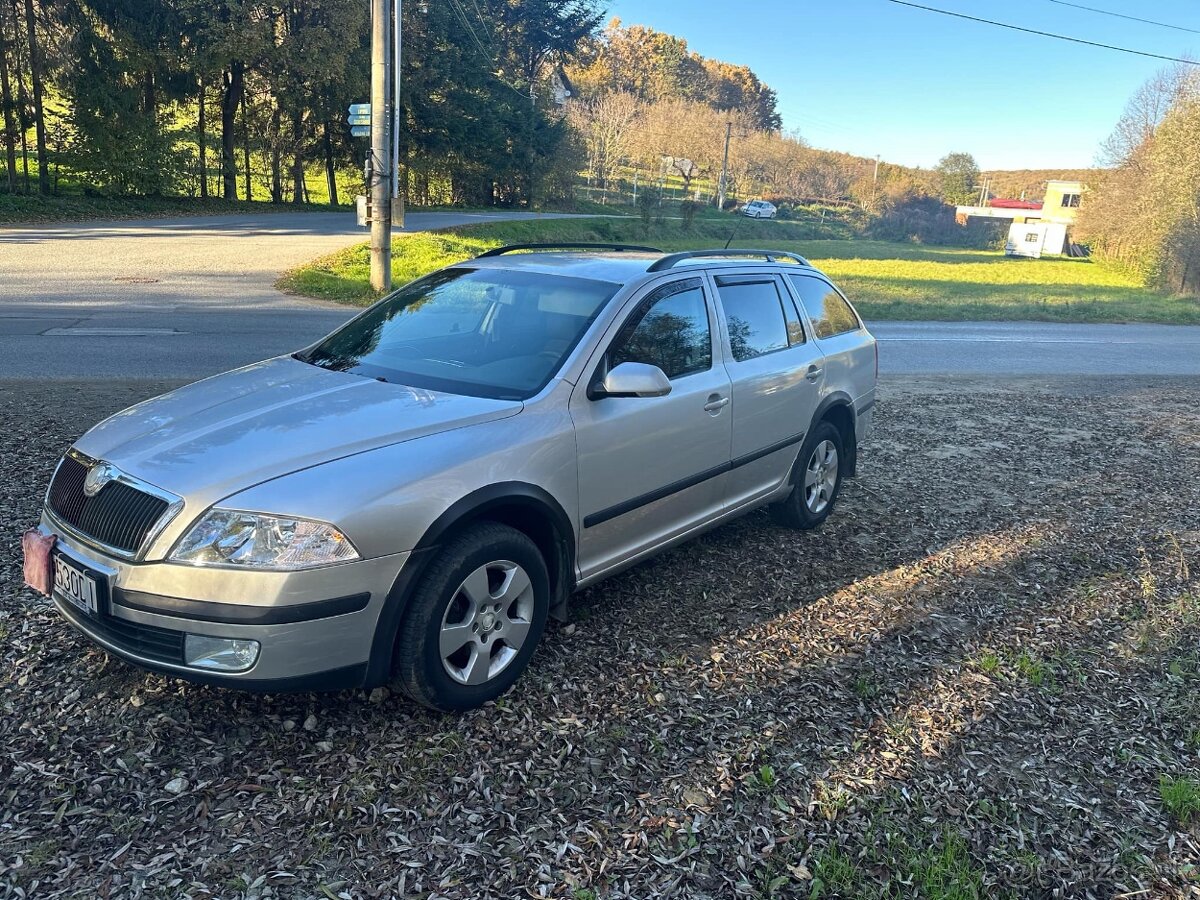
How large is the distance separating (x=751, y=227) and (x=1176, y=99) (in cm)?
2975

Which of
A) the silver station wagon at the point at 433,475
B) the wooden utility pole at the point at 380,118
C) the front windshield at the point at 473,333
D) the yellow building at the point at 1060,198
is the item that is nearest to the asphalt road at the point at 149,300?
the wooden utility pole at the point at 380,118

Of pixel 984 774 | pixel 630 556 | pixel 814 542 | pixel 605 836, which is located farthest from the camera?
pixel 814 542

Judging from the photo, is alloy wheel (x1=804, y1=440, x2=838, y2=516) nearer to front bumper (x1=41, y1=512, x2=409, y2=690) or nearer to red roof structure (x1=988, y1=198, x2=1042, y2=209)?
front bumper (x1=41, y1=512, x2=409, y2=690)

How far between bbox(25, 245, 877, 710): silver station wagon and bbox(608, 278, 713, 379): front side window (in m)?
0.01

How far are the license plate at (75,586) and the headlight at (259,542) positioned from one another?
1.32 feet

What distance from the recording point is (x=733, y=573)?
4.93 metres

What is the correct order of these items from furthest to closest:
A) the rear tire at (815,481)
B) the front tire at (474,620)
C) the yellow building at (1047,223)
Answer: the yellow building at (1047,223) < the rear tire at (815,481) < the front tire at (474,620)

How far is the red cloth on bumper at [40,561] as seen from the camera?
3.25 meters

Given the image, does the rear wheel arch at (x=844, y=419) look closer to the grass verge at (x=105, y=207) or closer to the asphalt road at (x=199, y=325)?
the asphalt road at (x=199, y=325)

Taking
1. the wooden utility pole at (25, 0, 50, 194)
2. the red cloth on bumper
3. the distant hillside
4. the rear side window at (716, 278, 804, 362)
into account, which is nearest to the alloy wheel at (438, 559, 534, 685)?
the red cloth on bumper

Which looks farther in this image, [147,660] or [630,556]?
[630,556]

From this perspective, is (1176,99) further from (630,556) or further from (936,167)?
(936,167)

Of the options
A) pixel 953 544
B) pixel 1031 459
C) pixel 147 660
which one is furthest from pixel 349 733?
pixel 1031 459

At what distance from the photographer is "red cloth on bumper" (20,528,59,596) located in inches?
128
